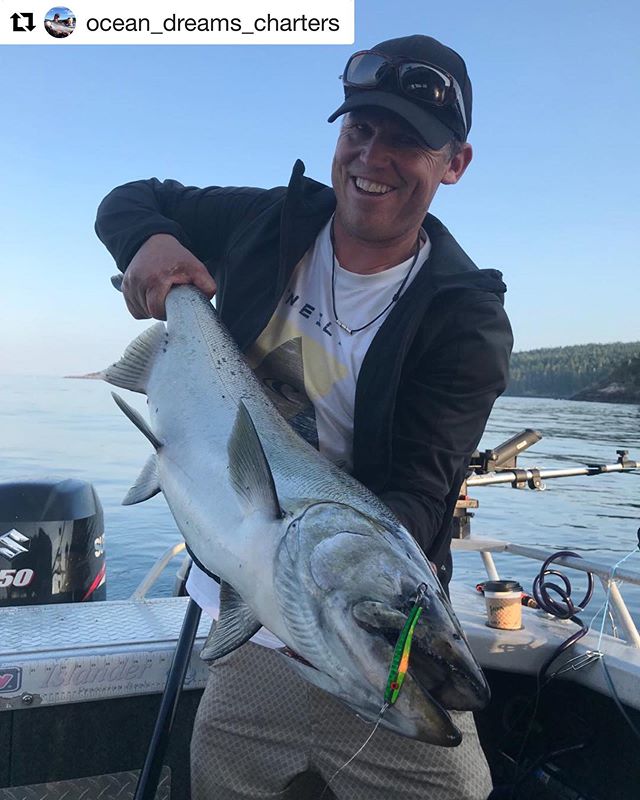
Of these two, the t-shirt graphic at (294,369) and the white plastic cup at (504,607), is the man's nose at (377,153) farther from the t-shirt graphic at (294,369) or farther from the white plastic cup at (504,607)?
the white plastic cup at (504,607)

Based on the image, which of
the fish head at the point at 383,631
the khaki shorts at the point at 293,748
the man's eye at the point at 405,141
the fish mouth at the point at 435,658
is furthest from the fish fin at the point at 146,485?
the man's eye at the point at 405,141

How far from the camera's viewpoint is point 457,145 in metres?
2.62

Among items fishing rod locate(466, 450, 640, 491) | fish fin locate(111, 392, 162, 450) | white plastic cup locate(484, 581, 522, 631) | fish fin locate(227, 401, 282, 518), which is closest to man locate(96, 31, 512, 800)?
fish fin locate(111, 392, 162, 450)

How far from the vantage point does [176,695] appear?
8.45ft

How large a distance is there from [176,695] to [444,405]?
4.37 ft

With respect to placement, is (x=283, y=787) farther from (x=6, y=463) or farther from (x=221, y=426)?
(x=6, y=463)

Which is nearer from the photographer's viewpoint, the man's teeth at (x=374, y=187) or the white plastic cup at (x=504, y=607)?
the man's teeth at (x=374, y=187)

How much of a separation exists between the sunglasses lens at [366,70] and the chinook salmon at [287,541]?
88cm

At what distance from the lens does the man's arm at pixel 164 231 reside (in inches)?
93.0

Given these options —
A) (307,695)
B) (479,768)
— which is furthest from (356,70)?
(479,768)

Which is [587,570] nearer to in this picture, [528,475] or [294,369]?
[528,475]

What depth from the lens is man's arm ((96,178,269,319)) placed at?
236 cm

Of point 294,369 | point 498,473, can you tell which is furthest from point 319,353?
point 498,473

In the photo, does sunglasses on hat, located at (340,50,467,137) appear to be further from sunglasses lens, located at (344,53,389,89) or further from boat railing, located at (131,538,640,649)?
boat railing, located at (131,538,640,649)
